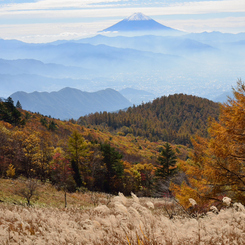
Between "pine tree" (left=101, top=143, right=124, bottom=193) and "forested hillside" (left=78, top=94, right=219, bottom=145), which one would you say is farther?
"forested hillside" (left=78, top=94, right=219, bottom=145)

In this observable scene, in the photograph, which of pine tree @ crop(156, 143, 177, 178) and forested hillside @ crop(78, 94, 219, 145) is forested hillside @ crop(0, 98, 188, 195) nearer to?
pine tree @ crop(156, 143, 177, 178)

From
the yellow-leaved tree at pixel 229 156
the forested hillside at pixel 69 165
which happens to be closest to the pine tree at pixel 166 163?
the forested hillside at pixel 69 165

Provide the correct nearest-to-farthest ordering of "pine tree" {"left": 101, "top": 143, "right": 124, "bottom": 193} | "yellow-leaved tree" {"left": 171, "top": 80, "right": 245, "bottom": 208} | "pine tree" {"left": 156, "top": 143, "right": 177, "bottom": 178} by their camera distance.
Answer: "yellow-leaved tree" {"left": 171, "top": 80, "right": 245, "bottom": 208} → "pine tree" {"left": 101, "top": 143, "right": 124, "bottom": 193} → "pine tree" {"left": 156, "top": 143, "right": 177, "bottom": 178}

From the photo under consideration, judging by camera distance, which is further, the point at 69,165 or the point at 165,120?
the point at 165,120

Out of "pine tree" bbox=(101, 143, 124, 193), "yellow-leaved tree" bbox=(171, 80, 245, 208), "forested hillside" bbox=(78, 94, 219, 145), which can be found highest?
"yellow-leaved tree" bbox=(171, 80, 245, 208)

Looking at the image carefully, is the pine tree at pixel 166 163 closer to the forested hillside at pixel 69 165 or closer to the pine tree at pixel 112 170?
the forested hillside at pixel 69 165

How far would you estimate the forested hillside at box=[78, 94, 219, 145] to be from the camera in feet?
438

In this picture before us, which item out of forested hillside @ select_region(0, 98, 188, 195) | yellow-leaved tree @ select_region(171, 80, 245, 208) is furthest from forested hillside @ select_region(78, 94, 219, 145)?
yellow-leaved tree @ select_region(171, 80, 245, 208)

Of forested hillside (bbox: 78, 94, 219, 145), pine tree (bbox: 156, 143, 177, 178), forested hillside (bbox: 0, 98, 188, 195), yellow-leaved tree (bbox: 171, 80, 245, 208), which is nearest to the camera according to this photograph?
yellow-leaved tree (bbox: 171, 80, 245, 208)

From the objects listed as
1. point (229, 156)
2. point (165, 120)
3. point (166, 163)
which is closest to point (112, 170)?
point (166, 163)

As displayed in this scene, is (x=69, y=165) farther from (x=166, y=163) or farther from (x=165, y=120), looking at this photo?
(x=165, y=120)

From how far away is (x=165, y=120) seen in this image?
16662 cm

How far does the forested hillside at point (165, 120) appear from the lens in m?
133

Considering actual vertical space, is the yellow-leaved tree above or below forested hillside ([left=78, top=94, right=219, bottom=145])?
above
